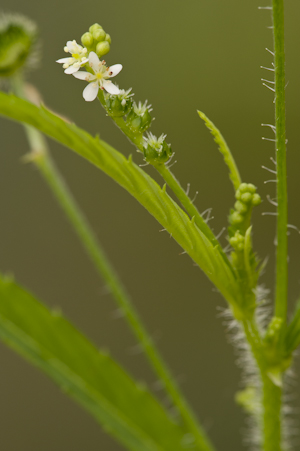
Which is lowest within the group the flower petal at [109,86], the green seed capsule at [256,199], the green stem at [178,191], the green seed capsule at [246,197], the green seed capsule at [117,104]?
the green seed capsule at [256,199]

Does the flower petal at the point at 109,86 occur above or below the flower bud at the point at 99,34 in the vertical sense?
below

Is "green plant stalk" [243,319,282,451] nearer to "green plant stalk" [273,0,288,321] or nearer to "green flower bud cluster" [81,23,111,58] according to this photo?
"green plant stalk" [273,0,288,321]

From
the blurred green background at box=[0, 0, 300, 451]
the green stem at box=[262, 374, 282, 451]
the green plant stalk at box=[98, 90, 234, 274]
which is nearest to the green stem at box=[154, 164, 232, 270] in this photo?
the green plant stalk at box=[98, 90, 234, 274]

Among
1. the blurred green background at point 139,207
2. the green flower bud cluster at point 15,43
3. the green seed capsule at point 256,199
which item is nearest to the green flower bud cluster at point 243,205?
the green seed capsule at point 256,199

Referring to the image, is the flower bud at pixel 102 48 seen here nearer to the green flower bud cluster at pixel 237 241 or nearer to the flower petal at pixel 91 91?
the flower petal at pixel 91 91

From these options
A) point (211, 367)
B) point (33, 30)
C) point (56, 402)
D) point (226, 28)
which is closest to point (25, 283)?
point (56, 402)

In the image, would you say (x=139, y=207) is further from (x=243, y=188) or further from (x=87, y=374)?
(x=243, y=188)

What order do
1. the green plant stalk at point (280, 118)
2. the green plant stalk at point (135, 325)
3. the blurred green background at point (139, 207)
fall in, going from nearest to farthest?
the green plant stalk at point (280, 118)
the green plant stalk at point (135, 325)
the blurred green background at point (139, 207)

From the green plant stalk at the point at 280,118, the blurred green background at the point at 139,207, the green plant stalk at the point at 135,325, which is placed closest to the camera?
the green plant stalk at the point at 280,118
